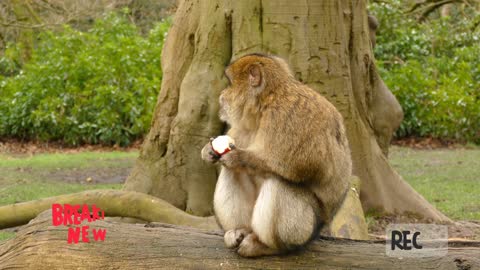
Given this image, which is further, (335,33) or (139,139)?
(139,139)

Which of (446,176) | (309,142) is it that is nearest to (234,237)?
(309,142)

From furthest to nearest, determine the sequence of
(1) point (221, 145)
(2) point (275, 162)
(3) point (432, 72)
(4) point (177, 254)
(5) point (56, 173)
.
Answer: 1. (3) point (432, 72)
2. (5) point (56, 173)
3. (4) point (177, 254)
4. (1) point (221, 145)
5. (2) point (275, 162)

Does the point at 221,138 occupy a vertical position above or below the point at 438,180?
above

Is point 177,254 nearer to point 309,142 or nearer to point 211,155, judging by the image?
point 211,155

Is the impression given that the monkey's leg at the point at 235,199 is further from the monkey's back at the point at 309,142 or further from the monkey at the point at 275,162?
the monkey's back at the point at 309,142

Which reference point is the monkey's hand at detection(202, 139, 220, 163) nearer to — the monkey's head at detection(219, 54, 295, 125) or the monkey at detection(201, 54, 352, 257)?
the monkey at detection(201, 54, 352, 257)

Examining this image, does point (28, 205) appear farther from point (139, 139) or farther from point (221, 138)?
point (139, 139)

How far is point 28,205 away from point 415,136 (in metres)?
11.2

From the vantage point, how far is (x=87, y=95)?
15.9 m

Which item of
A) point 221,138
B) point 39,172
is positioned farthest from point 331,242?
point 39,172

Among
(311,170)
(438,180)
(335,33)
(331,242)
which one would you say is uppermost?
(335,33)

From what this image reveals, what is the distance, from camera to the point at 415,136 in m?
16.6

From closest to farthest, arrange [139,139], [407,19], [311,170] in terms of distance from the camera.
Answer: [311,170]
[139,139]
[407,19]

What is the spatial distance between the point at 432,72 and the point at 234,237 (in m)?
13.9
